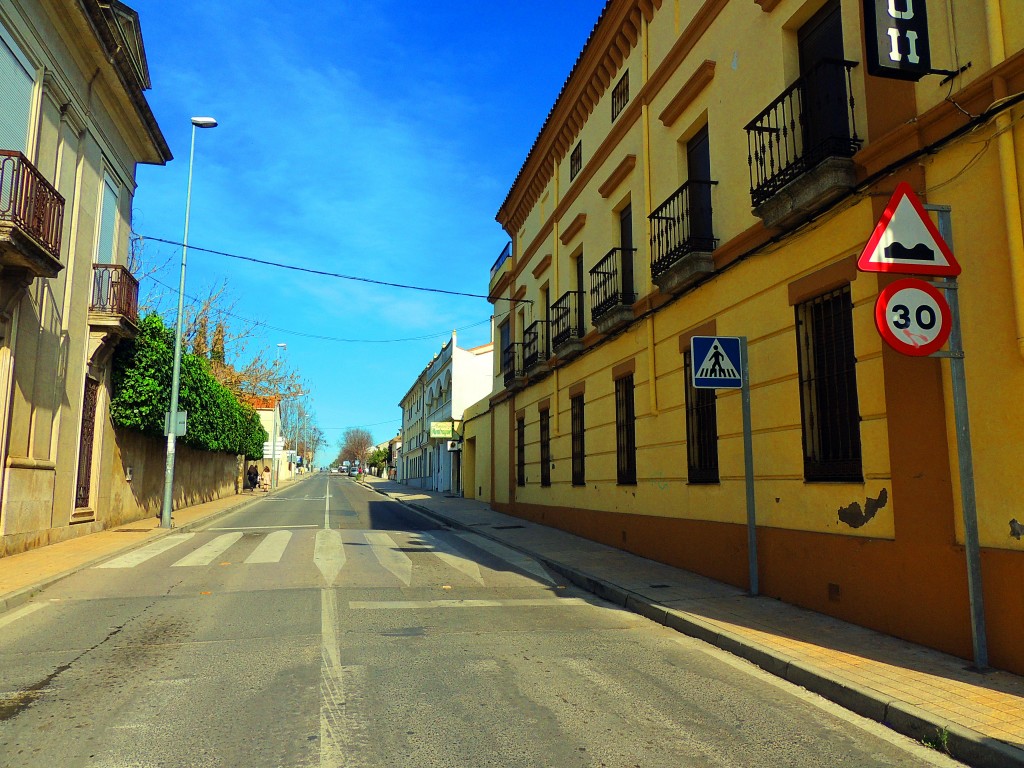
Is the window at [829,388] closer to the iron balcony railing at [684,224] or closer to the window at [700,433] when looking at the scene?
the window at [700,433]

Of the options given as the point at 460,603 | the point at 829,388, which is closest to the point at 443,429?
the point at 460,603

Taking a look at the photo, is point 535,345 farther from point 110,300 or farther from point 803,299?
point 803,299

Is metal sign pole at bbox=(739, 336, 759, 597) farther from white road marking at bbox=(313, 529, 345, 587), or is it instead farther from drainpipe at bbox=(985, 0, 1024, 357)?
white road marking at bbox=(313, 529, 345, 587)

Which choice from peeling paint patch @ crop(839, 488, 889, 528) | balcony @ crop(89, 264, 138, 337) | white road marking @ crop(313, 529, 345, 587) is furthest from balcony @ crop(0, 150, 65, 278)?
peeling paint patch @ crop(839, 488, 889, 528)

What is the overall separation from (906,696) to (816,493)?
2.92 metres

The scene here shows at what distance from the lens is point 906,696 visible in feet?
14.7

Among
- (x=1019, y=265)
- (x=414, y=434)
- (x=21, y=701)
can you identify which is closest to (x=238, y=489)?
(x=414, y=434)

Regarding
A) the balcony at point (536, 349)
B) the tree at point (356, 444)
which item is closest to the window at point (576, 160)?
the balcony at point (536, 349)

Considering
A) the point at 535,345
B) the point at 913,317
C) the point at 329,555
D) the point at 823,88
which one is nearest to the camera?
the point at 913,317

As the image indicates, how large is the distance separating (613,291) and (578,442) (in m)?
3.64

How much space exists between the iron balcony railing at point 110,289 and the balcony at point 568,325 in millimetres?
9195

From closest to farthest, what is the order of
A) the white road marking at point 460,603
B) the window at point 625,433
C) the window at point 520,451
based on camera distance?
1. the white road marking at point 460,603
2. the window at point 625,433
3. the window at point 520,451

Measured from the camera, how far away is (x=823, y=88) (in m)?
7.73

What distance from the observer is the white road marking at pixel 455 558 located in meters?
10.2
